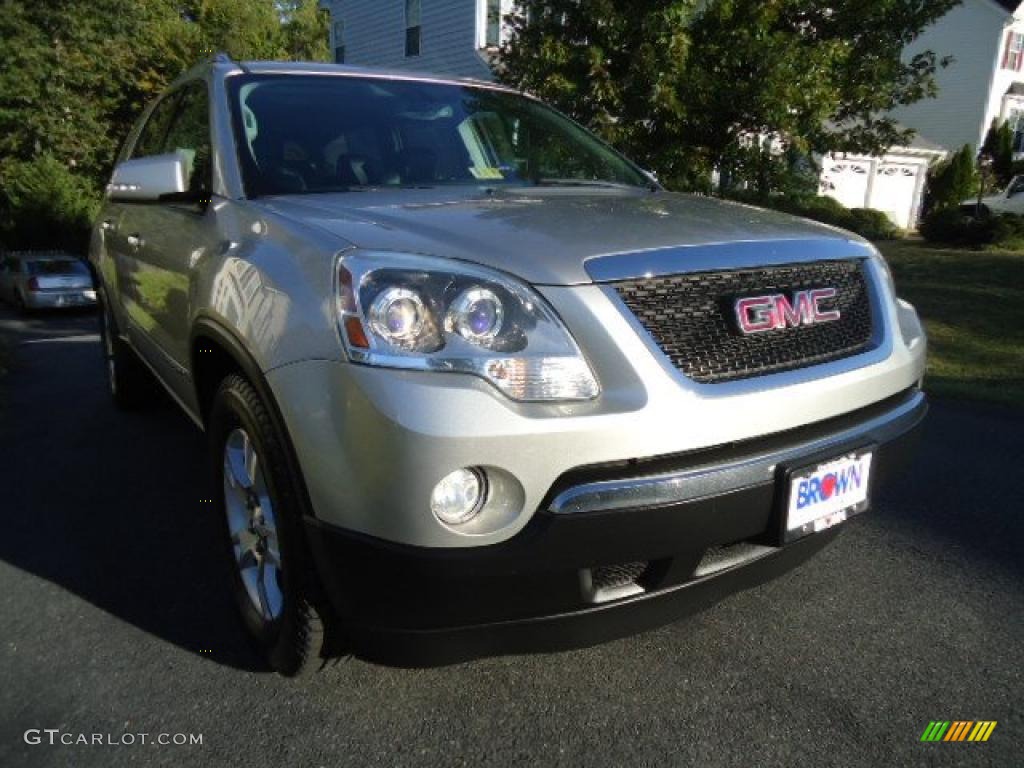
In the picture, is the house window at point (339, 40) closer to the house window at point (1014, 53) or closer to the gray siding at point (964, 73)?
the gray siding at point (964, 73)

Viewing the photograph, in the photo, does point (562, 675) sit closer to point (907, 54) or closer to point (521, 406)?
point (521, 406)

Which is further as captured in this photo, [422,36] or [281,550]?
[422,36]

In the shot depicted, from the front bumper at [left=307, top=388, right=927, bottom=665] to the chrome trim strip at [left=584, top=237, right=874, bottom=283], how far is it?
44 centimetres

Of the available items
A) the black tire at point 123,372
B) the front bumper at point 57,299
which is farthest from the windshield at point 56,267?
the black tire at point 123,372

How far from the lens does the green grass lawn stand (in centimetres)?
612

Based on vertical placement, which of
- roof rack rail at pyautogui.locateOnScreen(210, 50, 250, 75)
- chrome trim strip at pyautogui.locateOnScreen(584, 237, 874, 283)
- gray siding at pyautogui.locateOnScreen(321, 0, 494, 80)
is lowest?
chrome trim strip at pyautogui.locateOnScreen(584, 237, 874, 283)

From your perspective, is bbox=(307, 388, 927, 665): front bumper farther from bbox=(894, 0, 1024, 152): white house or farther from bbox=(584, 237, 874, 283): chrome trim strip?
bbox=(894, 0, 1024, 152): white house

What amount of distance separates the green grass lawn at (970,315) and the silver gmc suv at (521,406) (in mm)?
4164

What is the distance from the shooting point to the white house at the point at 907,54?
58.9ft

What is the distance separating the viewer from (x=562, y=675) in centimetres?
235

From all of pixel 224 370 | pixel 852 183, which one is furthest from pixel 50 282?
pixel 852 183

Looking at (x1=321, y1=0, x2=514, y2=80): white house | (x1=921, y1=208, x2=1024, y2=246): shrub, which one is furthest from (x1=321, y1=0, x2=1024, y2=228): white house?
(x1=921, y1=208, x2=1024, y2=246): shrub

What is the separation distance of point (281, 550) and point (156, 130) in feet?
10.1

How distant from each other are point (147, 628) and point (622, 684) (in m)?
1.55
